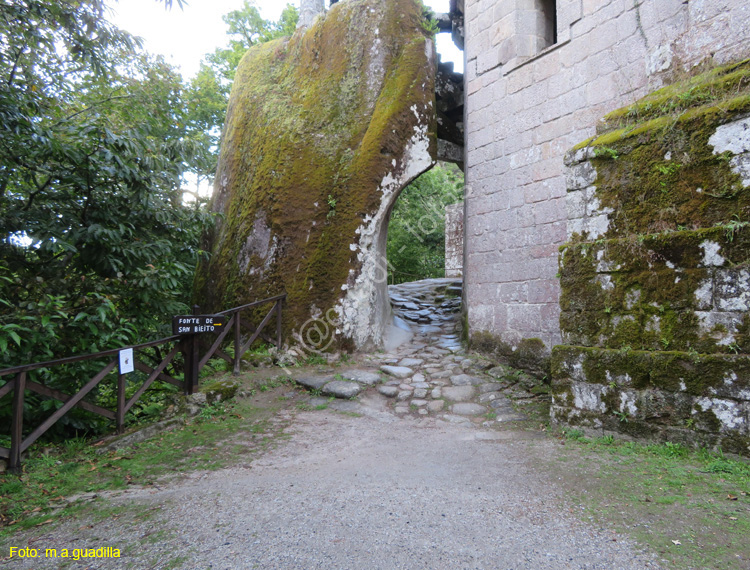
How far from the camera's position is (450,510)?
87.9 inches

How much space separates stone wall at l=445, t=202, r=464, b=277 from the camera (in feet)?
37.5

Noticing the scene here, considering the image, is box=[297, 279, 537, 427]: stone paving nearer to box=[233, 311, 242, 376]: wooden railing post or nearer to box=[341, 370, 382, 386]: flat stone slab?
box=[341, 370, 382, 386]: flat stone slab

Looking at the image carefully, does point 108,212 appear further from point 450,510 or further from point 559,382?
point 559,382

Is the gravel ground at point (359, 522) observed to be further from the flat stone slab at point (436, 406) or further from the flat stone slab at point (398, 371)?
the flat stone slab at point (398, 371)

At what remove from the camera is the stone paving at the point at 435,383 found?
431 centimetres

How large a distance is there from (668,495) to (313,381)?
11.4ft

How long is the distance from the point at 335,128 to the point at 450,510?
5368 mm

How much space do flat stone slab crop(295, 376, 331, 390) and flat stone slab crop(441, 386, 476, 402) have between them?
4.35 ft

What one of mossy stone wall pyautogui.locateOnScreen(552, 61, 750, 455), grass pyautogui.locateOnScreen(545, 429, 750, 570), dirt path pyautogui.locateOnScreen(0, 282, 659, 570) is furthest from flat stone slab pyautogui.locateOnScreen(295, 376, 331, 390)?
grass pyautogui.locateOnScreen(545, 429, 750, 570)

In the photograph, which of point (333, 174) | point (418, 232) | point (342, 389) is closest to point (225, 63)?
point (418, 232)

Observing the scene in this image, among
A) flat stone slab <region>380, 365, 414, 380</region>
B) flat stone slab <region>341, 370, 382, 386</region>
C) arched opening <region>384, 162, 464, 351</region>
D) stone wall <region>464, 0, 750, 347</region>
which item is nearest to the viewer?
stone wall <region>464, 0, 750, 347</region>

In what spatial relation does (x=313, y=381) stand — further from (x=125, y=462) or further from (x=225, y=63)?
(x=225, y=63)

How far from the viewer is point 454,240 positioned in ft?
38.1

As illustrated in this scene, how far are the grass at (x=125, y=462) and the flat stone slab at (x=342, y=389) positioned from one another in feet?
2.40
